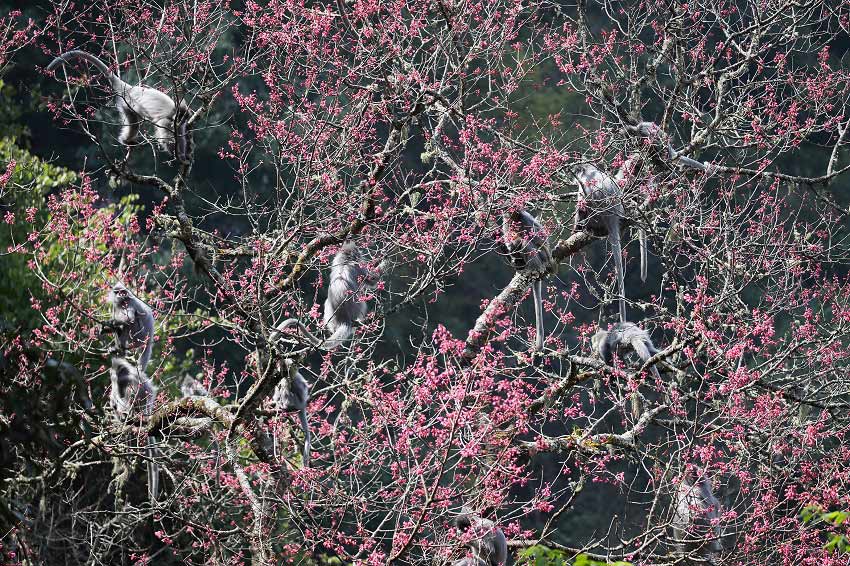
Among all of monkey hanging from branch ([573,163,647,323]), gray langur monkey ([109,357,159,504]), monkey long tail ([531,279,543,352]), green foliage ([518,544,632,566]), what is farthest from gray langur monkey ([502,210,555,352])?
green foliage ([518,544,632,566])

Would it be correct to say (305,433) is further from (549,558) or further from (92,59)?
(549,558)

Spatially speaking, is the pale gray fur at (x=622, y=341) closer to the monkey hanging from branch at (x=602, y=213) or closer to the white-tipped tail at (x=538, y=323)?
the monkey hanging from branch at (x=602, y=213)

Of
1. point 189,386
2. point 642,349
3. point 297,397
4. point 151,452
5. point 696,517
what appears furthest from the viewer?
point 189,386

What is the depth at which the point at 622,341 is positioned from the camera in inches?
284

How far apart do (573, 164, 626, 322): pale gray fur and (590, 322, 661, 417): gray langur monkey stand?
0.33ft

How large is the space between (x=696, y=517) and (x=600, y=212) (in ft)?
7.06

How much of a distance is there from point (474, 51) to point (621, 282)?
1.97 m

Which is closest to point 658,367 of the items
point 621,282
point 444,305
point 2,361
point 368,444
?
point 621,282

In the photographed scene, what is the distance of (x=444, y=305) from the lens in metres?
20.6

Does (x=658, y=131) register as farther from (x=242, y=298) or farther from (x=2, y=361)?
(x=2, y=361)

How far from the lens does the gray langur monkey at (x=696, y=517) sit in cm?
484

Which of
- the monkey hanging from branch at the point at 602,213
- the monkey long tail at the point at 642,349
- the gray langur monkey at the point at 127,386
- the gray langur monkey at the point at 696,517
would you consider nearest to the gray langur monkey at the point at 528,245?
the monkey hanging from branch at the point at 602,213

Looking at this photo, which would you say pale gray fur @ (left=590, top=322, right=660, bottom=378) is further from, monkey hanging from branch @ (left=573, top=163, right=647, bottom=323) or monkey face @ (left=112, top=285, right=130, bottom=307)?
monkey face @ (left=112, top=285, right=130, bottom=307)

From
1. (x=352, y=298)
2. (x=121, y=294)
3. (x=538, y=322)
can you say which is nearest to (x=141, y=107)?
(x=121, y=294)
